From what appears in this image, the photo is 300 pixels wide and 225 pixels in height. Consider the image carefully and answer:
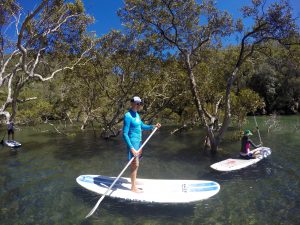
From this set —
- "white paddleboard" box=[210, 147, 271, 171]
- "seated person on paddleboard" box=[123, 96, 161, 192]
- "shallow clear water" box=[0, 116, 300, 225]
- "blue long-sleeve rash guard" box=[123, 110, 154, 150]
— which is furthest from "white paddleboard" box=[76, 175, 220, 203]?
"white paddleboard" box=[210, 147, 271, 171]

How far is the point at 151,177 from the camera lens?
1352cm

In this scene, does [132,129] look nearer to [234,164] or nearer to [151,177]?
[151,177]

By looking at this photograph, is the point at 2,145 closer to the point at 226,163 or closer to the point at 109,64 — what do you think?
the point at 109,64

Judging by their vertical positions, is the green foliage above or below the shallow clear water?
above

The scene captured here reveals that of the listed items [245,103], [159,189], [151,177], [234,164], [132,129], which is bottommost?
[151,177]

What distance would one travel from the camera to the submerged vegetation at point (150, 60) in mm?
16438

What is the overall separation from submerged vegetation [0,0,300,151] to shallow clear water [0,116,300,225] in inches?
127

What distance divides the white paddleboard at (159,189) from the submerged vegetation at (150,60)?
610cm

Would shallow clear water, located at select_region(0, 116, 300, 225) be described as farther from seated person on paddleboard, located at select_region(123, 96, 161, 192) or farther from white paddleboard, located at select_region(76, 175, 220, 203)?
seated person on paddleboard, located at select_region(123, 96, 161, 192)

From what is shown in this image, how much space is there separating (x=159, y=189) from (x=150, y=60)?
596 inches

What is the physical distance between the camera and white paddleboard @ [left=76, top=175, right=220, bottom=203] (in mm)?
8891

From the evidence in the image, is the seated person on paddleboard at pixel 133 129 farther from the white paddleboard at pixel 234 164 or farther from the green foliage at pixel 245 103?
the green foliage at pixel 245 103

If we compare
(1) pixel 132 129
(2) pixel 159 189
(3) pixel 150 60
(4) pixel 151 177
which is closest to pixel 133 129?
(1) pixel 132 129

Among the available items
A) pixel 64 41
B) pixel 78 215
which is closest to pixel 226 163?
pixel 78 215
